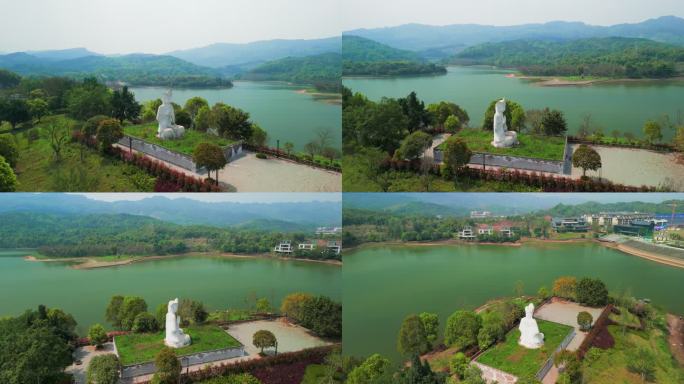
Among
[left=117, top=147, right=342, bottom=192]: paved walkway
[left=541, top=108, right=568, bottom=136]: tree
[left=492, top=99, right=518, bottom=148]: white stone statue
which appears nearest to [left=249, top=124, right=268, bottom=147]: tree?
[left=117, top=147, right=342, bottom=192]: paved walkway

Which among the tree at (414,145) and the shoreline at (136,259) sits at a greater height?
the tree at (414,145)

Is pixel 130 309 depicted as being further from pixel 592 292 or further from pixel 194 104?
pixel 592 292

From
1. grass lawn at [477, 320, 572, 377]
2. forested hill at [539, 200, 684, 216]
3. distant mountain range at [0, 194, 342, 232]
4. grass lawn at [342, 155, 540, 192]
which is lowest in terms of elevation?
grass lawn at [477, 320, 572, 377]

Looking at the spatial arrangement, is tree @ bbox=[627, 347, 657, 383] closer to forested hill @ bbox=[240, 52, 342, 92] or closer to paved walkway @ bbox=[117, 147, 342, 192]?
paved walkway @ bbox=[117, 147, 342, 192]

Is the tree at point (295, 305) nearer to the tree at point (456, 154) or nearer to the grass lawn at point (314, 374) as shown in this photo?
the grass lawn at point (314, 374)

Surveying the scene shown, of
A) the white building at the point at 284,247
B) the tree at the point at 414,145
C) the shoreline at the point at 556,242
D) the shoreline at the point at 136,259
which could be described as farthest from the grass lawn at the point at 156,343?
the tree at the point at 414,145

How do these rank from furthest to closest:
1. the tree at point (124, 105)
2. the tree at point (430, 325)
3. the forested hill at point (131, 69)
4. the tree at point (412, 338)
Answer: the forested hill at point (131, 69)
the tree at point (124, 105)
the tree at point (430, 325)
the tree at point (412, 338)

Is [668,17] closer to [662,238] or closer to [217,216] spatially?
[662,238]
